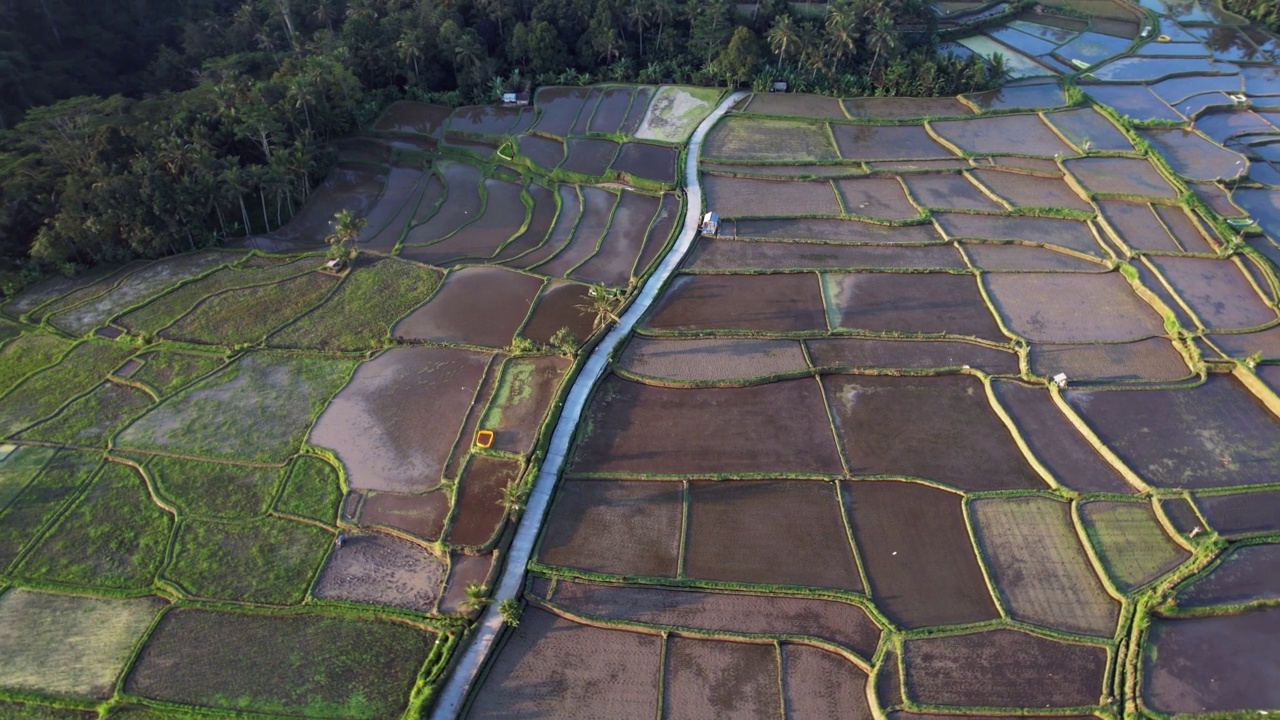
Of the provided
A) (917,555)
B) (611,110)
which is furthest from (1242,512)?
(611,110)

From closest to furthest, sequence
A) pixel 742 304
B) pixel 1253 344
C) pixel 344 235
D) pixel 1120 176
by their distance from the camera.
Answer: pixel 1253 344, pixel 742 304, pixel 344 235, pixel 1120 176

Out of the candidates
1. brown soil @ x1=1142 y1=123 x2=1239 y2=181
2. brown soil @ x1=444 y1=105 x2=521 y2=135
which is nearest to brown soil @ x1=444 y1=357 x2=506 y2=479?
brown soil @ x1=444 y1=105 x2=521 y2=135

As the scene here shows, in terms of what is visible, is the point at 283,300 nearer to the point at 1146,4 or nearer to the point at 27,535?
the point at 27,535

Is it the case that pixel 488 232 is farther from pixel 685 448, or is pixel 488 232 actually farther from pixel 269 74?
pixel 269 74

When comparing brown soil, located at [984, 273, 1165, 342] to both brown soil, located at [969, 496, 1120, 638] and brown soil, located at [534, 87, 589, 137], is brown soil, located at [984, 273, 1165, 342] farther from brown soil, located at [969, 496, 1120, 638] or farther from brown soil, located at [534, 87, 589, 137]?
brown soil, located at [534, 87, 589, 137]

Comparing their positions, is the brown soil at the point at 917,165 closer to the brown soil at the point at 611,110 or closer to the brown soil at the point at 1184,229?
the brown soil at the point at 1184,229
